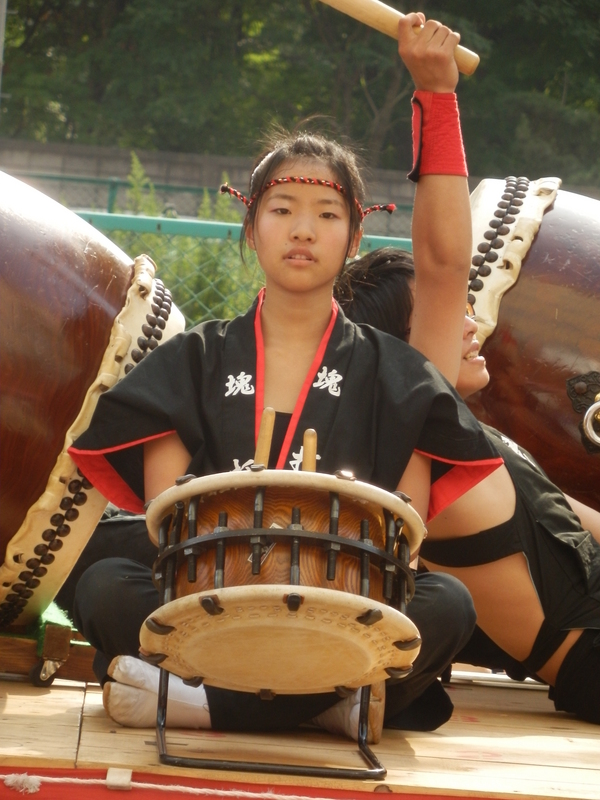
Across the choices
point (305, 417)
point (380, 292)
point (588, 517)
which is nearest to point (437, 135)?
point (380, 292)

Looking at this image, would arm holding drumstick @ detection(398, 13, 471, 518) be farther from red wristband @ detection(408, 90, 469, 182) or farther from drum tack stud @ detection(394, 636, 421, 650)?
drum tack stud @ detection(394, 636, 421, 650)

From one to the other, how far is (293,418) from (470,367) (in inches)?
25.9

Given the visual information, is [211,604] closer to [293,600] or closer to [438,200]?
[293,600]

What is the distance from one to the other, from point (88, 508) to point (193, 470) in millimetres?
299

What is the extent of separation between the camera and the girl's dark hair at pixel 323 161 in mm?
1884

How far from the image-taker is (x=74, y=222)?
2059 mm

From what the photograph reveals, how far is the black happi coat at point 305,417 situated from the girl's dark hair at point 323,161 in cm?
25

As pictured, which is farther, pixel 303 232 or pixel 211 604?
pixel 303 232

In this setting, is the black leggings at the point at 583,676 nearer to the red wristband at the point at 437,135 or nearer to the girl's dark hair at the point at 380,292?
the girl's dark hair at the point at 380,292

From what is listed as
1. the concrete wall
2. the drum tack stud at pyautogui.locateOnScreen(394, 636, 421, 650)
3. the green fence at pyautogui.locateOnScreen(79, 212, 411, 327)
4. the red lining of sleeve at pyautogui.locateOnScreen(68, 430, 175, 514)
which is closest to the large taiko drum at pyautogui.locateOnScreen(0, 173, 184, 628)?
the red lining of sleeve at pyautogui.locateOnScreen(68, 430, 175, 514)

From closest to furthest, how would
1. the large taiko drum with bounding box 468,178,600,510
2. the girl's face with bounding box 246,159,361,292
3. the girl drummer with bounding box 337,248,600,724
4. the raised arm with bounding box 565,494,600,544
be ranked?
the girl's face with bounding box 246,159,361,292
the girl drummer with bounding box 337,248,600,724
the raised arm with bounding box 565,494,600,544
the large taiko drum with bounding box 468,178,600,510

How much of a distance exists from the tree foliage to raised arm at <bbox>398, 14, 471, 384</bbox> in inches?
769

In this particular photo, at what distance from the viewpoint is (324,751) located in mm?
1615

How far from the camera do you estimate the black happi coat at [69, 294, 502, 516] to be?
174 cm
